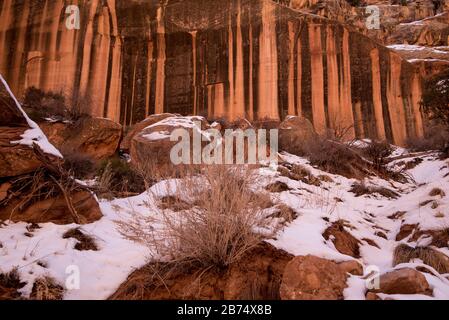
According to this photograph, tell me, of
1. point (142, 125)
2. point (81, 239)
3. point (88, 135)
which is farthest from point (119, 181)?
point (142, 125)

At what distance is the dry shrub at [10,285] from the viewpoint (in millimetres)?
3016

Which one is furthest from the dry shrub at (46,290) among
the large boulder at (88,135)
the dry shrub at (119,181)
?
the large boulder at (88,135)

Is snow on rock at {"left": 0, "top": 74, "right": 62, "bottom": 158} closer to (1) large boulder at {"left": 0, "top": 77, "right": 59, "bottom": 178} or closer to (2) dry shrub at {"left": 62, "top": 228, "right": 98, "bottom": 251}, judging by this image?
(1) large boulder at {"left": 0, "top": 77, "right": 59, "bottom": 178}

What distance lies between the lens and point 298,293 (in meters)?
2.81

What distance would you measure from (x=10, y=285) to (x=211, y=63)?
1283cm

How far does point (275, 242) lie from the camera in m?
3.67

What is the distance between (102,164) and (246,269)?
17.6 ft

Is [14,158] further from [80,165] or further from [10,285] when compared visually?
[80,165]

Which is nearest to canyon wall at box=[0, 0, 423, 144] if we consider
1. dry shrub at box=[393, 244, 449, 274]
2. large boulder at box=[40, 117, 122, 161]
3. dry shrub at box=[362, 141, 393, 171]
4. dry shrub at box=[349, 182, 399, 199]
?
large boulder at box=[40, 117, 122, 161]

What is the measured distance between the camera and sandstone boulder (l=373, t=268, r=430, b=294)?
286 cm

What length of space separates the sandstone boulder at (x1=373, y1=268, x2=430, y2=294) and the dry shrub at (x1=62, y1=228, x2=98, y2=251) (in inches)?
→ 99.7

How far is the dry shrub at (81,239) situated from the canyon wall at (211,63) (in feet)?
32.5
